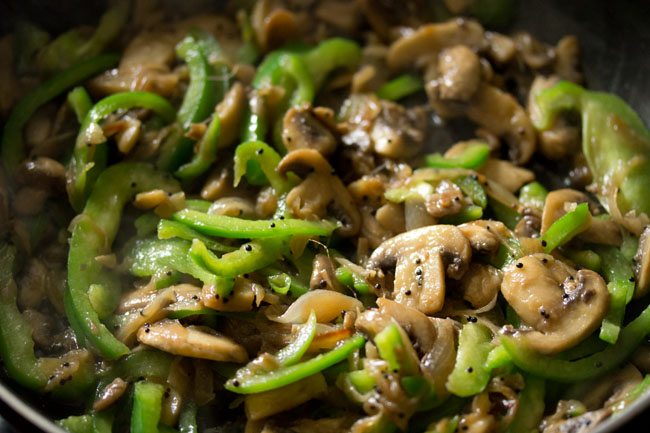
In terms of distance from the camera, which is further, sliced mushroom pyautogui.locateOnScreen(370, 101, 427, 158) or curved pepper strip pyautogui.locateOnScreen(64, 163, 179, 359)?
sliced mushroom pyautogui.locateOnScreen(370, 101, 427, 158)

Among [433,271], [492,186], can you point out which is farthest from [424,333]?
[492,186]

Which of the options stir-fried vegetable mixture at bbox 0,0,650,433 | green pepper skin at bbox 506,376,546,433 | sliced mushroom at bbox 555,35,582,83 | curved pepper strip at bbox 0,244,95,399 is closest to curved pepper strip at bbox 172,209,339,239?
stir-fried vegetable mixture at bbox 0,0,650,433

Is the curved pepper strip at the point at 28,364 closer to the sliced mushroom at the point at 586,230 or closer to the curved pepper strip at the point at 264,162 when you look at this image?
the curved pepper strip at the point at 264,162

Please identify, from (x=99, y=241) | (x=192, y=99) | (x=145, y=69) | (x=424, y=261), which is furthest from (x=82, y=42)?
(x=424, y=261)

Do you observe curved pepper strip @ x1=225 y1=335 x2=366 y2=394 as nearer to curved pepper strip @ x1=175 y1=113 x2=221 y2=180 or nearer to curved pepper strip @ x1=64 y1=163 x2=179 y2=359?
curved pepper strip @ x1=64 y1=163 x2=179 y2=359

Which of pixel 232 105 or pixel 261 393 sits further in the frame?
pixel 232 105

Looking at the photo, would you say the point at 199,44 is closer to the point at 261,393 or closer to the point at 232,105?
the point at 232,105

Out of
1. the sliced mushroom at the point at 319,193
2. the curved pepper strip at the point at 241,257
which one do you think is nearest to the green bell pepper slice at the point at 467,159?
the sliced mushroom at the point at 319,193
